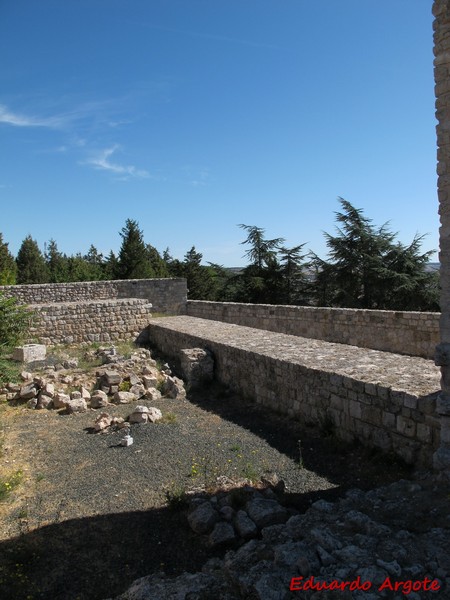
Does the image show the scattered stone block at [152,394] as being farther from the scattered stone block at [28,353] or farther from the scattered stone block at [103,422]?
the scattered stone block at [28,353]

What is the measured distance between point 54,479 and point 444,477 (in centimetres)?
454

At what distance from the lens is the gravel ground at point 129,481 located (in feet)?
13.0

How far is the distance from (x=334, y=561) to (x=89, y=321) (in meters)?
13.4

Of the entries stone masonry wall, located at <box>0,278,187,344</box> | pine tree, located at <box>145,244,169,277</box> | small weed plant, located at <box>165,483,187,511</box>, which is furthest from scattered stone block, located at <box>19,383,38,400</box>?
pine tree, located at <box>145,244,169,277</box>

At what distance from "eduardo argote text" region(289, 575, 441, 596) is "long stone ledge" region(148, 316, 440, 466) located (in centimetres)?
227

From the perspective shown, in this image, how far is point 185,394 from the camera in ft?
30.7

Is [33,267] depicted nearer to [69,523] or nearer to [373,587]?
[69,523]

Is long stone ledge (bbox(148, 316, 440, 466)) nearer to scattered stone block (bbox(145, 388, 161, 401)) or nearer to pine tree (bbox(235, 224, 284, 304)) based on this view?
scattered stone block (bbox(145, 388, 161, 401))

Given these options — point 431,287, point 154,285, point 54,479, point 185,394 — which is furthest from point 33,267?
point 54,479

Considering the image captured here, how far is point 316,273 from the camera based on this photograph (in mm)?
26453

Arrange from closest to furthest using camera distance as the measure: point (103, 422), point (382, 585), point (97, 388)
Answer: point (382, 585), point (103, 422), point (97, 388)

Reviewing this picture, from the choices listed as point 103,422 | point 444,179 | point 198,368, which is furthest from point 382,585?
point 198,368

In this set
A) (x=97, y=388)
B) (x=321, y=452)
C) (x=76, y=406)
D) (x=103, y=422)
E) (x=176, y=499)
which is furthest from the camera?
(x=97, y=388)

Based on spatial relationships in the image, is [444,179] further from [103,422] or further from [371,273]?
[371,273]
